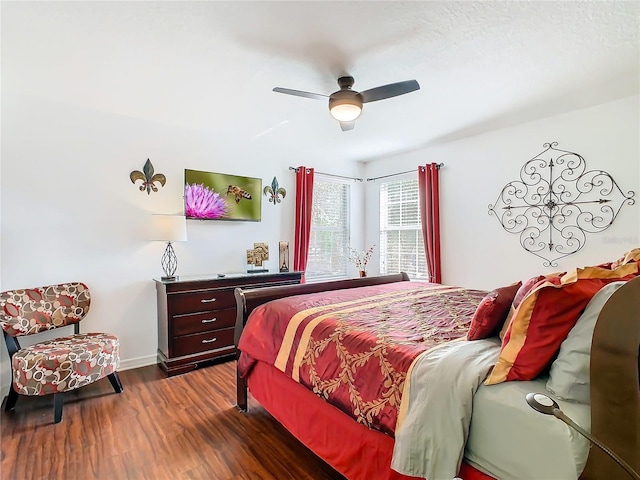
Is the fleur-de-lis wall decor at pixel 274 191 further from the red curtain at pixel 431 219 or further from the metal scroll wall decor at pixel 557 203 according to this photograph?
the metal scroll wall decor at pixel 557 203

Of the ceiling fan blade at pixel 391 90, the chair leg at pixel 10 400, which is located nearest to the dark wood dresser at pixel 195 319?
the chair leg at pixel 10 400

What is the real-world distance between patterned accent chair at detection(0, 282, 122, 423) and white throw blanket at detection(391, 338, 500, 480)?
234cm

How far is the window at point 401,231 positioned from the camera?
475cm

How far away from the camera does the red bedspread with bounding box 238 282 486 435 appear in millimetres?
1462

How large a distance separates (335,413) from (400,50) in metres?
2.24

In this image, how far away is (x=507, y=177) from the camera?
3.72 metres

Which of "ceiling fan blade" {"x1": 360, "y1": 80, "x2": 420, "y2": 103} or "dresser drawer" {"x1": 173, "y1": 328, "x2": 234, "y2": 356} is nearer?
"ceiling fan blade" {"x1": 360, "y1": 80, "x2": 420, "y2": 103}

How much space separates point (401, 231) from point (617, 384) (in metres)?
4.09

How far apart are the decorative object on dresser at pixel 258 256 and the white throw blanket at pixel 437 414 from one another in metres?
2.94

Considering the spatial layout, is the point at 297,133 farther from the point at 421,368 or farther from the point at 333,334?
the point at 421,368

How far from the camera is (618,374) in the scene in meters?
0.93

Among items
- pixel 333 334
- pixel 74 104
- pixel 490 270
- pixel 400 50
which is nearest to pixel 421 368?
pixel 333 334

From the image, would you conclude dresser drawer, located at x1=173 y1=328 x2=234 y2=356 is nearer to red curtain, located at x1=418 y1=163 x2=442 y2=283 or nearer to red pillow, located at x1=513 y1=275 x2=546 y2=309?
red curtain, located at x1=418 y1=163 x2=442 y2=283

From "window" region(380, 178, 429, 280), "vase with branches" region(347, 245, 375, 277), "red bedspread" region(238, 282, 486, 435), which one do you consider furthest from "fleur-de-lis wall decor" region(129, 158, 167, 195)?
"window" region(380, 178, 429, 280)
